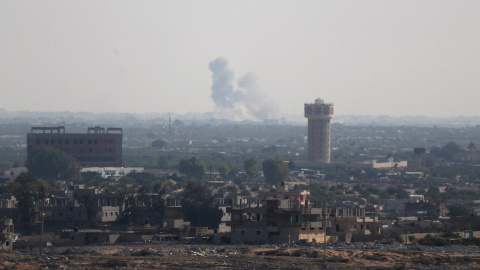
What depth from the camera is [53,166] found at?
153 meters

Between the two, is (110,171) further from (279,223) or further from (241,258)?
(241,258)

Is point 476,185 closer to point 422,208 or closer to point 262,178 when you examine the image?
point 262,178

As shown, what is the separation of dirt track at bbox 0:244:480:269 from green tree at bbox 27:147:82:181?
81.2 m

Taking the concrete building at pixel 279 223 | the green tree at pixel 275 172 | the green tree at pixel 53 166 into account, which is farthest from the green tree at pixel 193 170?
the concrete building at pixel 279 223

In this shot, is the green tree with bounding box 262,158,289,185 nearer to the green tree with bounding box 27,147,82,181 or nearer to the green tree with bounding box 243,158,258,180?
the green tree with bounding box 243,158,258,180

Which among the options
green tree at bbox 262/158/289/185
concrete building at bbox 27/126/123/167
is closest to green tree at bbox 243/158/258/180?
green tree at bbox 262/158/289/185

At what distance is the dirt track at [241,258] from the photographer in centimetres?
6250

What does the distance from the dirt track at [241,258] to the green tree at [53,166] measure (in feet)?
266

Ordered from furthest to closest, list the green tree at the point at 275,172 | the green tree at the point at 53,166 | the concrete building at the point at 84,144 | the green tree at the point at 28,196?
1. the concrete building at the point at 84,144
2. the green tree at the point at 275,172
3. the green tree at the point at 53,166
4. the green tree at the point at 28,196

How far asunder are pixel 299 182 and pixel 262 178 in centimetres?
1341

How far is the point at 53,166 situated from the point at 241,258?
89792 millimetres

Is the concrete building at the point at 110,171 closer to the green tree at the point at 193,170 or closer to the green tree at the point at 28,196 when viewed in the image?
the green tree at the point at 193,170

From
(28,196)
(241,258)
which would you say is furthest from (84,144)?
(241,258)

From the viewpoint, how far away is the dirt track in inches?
2461
